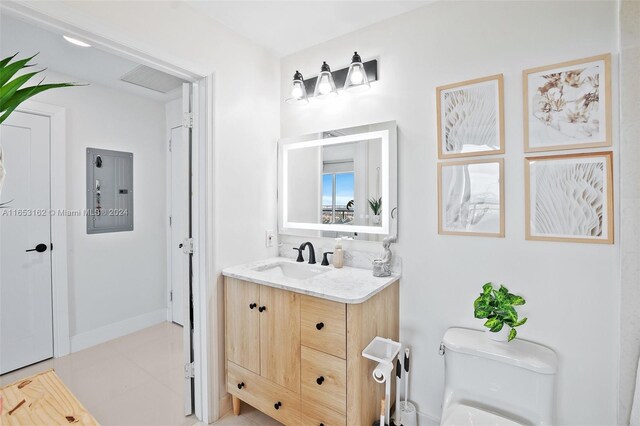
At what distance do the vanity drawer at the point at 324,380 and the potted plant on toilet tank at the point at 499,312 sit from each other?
2.33 feet

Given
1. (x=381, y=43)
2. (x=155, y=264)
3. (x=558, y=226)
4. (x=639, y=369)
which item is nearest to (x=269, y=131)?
(x=381, y=43)

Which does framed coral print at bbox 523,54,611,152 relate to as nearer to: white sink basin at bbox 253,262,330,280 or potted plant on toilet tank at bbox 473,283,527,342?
potted plant on toilet tank at bbox 473,283,527,342

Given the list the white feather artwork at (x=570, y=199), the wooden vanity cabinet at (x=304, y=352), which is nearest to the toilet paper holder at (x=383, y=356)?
the wooden vanity cabinet at (x=304, y=352)

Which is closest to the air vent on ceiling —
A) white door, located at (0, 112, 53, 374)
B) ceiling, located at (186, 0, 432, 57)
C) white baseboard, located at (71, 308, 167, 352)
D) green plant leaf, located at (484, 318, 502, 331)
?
white door, located at (0, 112, 53, 374)

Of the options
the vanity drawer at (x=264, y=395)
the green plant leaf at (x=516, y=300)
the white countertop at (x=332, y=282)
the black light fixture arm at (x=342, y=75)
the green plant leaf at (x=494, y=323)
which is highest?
the black light fixture arm at (x=342, y=75)

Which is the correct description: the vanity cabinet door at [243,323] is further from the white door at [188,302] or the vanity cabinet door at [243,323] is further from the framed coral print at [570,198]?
the framed coral print at [570,198]

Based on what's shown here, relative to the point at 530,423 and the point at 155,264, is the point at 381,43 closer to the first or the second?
the point at 530,423

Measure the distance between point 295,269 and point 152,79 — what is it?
2222mm

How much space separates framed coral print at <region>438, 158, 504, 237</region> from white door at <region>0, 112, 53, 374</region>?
3.16 m

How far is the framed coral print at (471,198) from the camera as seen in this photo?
1.59 metres

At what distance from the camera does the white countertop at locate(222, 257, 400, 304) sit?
4.92 feet

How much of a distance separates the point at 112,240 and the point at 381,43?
3016 millimetres

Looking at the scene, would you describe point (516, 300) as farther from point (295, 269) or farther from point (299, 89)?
point (299, 89)

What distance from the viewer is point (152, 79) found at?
2807mm
